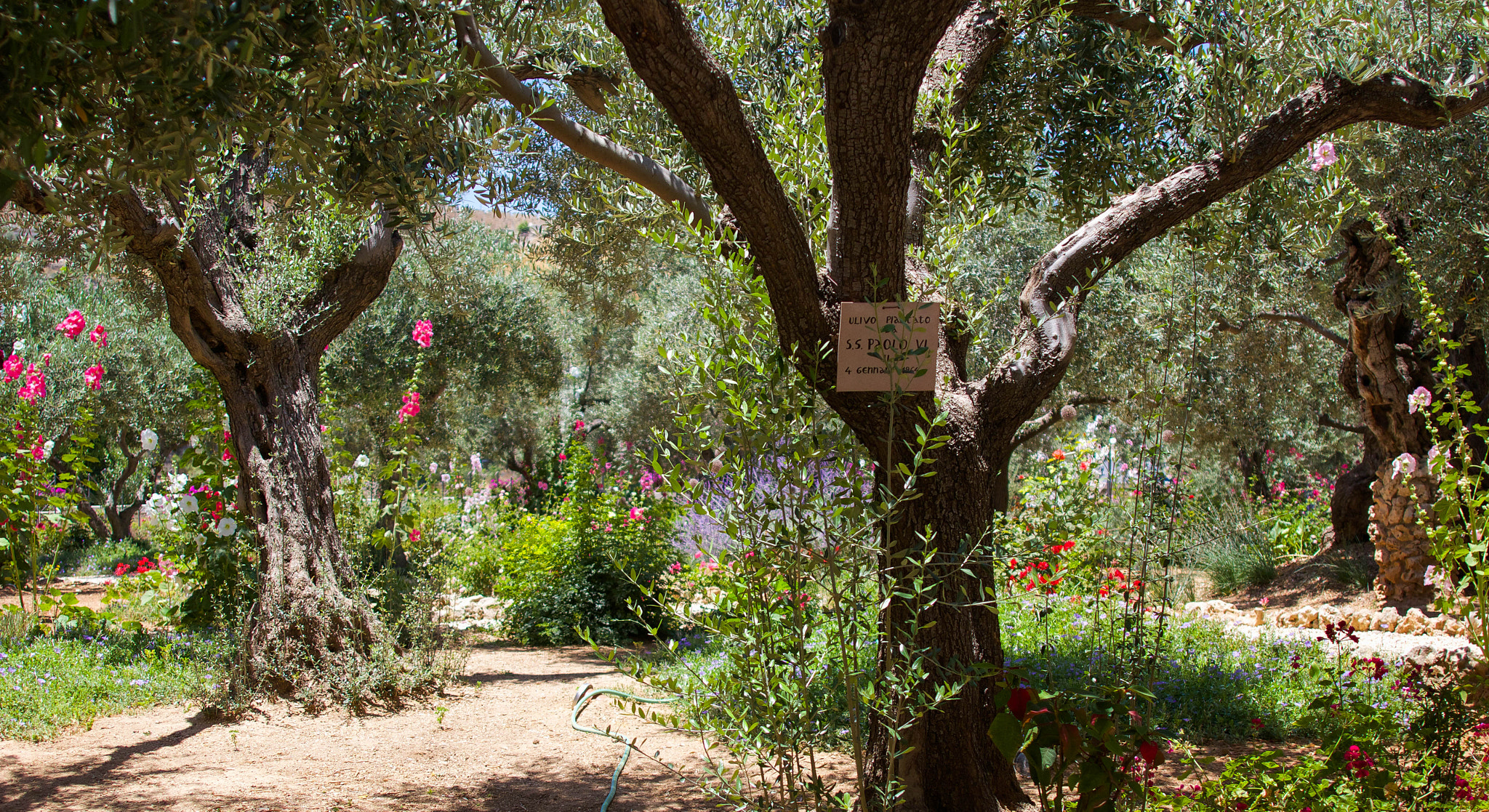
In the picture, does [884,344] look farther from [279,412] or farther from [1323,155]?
[279,412]

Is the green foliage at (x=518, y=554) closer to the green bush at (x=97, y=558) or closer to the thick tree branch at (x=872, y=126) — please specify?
the thick tree branch at (x=872, y=126)

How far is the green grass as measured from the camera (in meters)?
4.52

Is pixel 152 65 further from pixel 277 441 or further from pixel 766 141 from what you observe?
pixel 277 441

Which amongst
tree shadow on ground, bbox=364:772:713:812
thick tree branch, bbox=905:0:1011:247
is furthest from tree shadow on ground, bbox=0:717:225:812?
thick tree branch, bbox=905:0:1011:247

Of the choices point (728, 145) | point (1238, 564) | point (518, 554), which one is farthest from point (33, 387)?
point (1238, 564)

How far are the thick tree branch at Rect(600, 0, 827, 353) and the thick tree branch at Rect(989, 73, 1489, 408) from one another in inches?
32.4

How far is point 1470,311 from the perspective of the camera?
6.37 metres

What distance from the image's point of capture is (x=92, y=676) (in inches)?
199

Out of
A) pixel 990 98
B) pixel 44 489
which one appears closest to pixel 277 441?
pixel 44 489

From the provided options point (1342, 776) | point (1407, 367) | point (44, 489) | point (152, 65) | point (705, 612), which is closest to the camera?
point (152, 65)

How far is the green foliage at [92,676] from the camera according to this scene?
14.9 feet

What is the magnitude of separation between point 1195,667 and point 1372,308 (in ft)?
11.7

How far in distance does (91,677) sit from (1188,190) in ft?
19.9

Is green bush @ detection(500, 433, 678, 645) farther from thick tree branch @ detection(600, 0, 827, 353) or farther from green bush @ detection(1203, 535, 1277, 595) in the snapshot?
green bush @ detection(1203, 535, 1277, 595)
